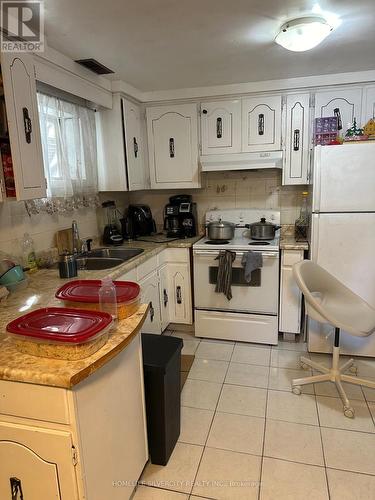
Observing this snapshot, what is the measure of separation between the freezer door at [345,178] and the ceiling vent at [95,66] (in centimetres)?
163

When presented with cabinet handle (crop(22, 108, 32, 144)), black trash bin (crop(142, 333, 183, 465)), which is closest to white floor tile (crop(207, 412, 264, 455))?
black trash bin (crop(142, 333, 183, 465))

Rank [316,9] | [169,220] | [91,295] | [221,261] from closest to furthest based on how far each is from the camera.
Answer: [91,295] < [316,9] < [221,261] < [169,220]

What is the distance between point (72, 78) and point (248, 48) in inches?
46.7

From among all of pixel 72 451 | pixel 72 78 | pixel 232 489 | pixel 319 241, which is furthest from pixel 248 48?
pixel 232 489

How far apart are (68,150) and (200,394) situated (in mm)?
1996

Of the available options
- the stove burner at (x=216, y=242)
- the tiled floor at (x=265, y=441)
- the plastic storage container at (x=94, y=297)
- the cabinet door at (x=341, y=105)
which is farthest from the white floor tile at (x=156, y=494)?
the cabinet door at (x=341, y=105)

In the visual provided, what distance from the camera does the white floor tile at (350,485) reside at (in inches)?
60.6

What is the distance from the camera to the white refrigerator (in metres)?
2.37

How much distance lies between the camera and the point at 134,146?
309cm

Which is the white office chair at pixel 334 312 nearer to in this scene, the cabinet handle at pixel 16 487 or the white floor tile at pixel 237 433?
the white floor tile at pixel 237 433

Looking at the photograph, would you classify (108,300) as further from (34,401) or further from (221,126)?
(221,126)

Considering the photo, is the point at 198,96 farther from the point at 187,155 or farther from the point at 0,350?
the point at 0,350

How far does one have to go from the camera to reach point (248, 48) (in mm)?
2162

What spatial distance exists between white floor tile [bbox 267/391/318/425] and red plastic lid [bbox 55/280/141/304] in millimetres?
1253
